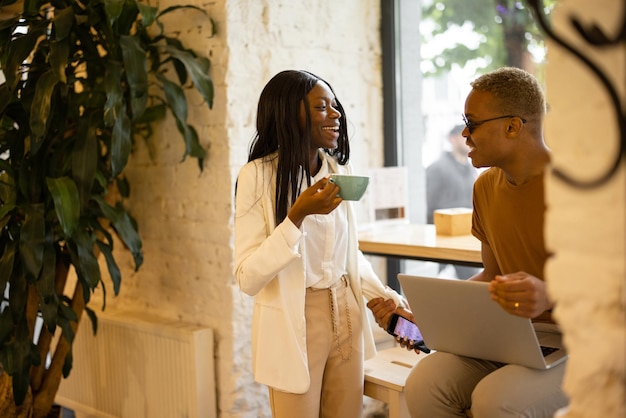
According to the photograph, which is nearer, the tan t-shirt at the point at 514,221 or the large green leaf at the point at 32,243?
the tan t-shirt at the point at 514,221

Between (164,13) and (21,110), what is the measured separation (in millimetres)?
665

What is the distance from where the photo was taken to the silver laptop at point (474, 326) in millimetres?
1701

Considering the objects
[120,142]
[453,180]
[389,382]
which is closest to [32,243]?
[120,142]

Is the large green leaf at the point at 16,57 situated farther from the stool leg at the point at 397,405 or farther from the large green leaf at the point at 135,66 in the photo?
the stool leg at the point at 397,405

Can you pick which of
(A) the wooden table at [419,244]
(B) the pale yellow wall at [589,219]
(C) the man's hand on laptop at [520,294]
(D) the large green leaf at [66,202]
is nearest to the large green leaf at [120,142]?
(D) the large green leaf at [66,202]

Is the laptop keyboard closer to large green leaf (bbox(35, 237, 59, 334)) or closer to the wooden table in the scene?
the wooden table

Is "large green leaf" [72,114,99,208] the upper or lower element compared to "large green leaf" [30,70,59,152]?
lower

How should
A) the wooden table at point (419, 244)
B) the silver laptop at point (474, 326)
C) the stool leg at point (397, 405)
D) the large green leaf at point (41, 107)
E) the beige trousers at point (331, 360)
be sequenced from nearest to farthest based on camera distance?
the silver laptop at point (474, 326), the beige trousers at point (331, 360), the stool leg at point (397, 405), the wooden table at point (419, 244), the large green leaf at point (41, 107)

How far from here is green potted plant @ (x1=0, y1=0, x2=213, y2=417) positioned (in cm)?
262

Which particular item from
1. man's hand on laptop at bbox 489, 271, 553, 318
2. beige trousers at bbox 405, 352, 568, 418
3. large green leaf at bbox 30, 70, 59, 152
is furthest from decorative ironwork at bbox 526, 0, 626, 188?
large green leaf at bbox 30, 70, 59, 152

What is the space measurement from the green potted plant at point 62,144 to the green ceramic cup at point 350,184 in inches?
38.9

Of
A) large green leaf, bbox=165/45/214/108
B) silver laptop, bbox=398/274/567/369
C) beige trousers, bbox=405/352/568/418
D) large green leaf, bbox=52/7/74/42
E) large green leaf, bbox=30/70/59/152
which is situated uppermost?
large green leaf, bbox=52/7/74/42

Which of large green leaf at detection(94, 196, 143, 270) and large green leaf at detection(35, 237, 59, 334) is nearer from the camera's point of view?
large green leaf at detection(35, 237, 59, 334)

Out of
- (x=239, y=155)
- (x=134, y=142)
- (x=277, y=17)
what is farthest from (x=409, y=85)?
(x=134, y=142)
